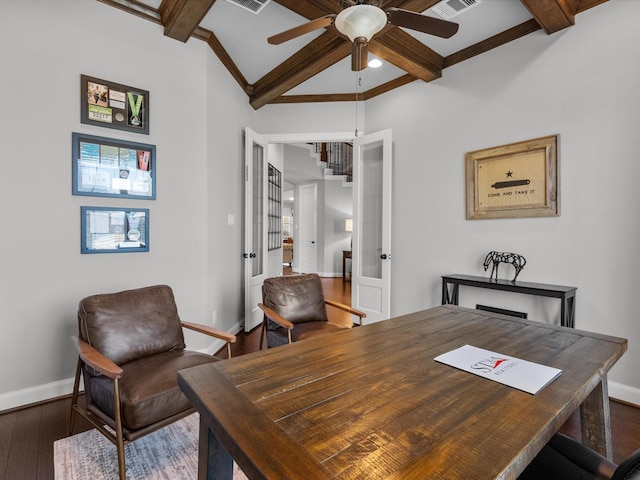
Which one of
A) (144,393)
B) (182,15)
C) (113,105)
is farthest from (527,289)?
(113,105)

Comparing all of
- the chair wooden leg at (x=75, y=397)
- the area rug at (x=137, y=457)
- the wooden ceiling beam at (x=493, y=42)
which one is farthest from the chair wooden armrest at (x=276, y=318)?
the wooden ceiling beam at (x=493, y=42)

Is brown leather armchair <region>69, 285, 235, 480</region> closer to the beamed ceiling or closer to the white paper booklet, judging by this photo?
the white paper booklet

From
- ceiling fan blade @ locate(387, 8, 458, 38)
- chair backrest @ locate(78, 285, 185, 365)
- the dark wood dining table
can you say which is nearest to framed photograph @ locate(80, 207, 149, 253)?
chair backrest @ locate(78, 285, 185, 365)

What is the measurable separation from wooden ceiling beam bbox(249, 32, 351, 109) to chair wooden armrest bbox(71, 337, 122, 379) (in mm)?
2869

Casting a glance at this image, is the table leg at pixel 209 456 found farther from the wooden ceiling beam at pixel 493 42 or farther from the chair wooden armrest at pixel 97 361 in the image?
the wooden ceiling beam at pixel 493 42

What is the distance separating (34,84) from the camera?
223 cm

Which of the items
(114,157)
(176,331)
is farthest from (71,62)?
(176,331)

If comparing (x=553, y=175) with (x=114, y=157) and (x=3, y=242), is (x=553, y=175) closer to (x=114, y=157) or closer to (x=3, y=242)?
(x=114, y=157)

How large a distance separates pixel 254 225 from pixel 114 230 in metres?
1.73

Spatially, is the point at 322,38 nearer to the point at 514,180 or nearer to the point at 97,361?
the point at 514,180

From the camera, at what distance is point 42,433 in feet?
6.40

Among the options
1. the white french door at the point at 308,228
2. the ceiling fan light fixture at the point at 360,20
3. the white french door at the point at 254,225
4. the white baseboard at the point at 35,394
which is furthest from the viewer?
the white french door at the point at 308,228

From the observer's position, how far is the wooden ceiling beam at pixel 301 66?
9.77 feet

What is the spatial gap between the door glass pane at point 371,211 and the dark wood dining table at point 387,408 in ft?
8.22
